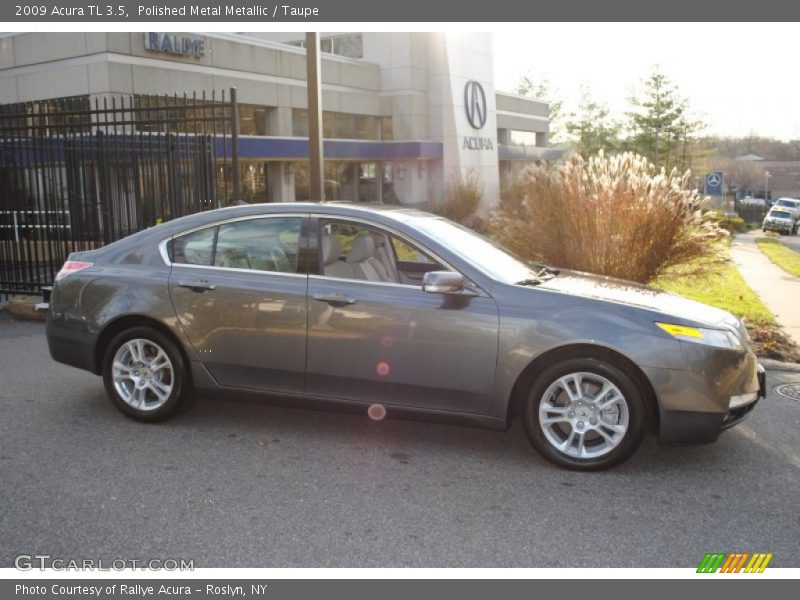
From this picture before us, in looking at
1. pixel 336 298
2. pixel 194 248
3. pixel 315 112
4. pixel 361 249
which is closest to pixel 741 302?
pixel 315 112

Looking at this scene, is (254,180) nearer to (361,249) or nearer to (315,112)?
(315,112)

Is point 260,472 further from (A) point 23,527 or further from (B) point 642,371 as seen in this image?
(B) point 642,371

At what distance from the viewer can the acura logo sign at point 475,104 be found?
138 feet

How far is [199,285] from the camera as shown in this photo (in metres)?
5.44

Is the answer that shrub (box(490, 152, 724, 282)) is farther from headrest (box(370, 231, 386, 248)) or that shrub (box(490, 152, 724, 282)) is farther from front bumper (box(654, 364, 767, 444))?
front bumper (box(654, 364, 767, 444))

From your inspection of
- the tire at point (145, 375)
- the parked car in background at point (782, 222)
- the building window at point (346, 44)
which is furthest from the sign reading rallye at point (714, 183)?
the parked car in background at point (782, 222)

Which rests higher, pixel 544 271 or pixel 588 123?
pixel 588 123

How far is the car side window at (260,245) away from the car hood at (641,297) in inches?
67.1

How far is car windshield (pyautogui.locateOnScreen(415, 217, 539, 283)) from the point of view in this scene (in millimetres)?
5160

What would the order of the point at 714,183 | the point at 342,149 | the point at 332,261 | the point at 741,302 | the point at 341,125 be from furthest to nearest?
the point at 341,125 → the point at 342,149 → the point at 714,183 → the point at 741,302 → the point at 332,261

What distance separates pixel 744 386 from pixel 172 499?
3419 mm

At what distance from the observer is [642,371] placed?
4.58 metres

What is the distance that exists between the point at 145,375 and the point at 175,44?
26.5 meters

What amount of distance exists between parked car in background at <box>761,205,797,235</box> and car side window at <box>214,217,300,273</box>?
2147 inches
